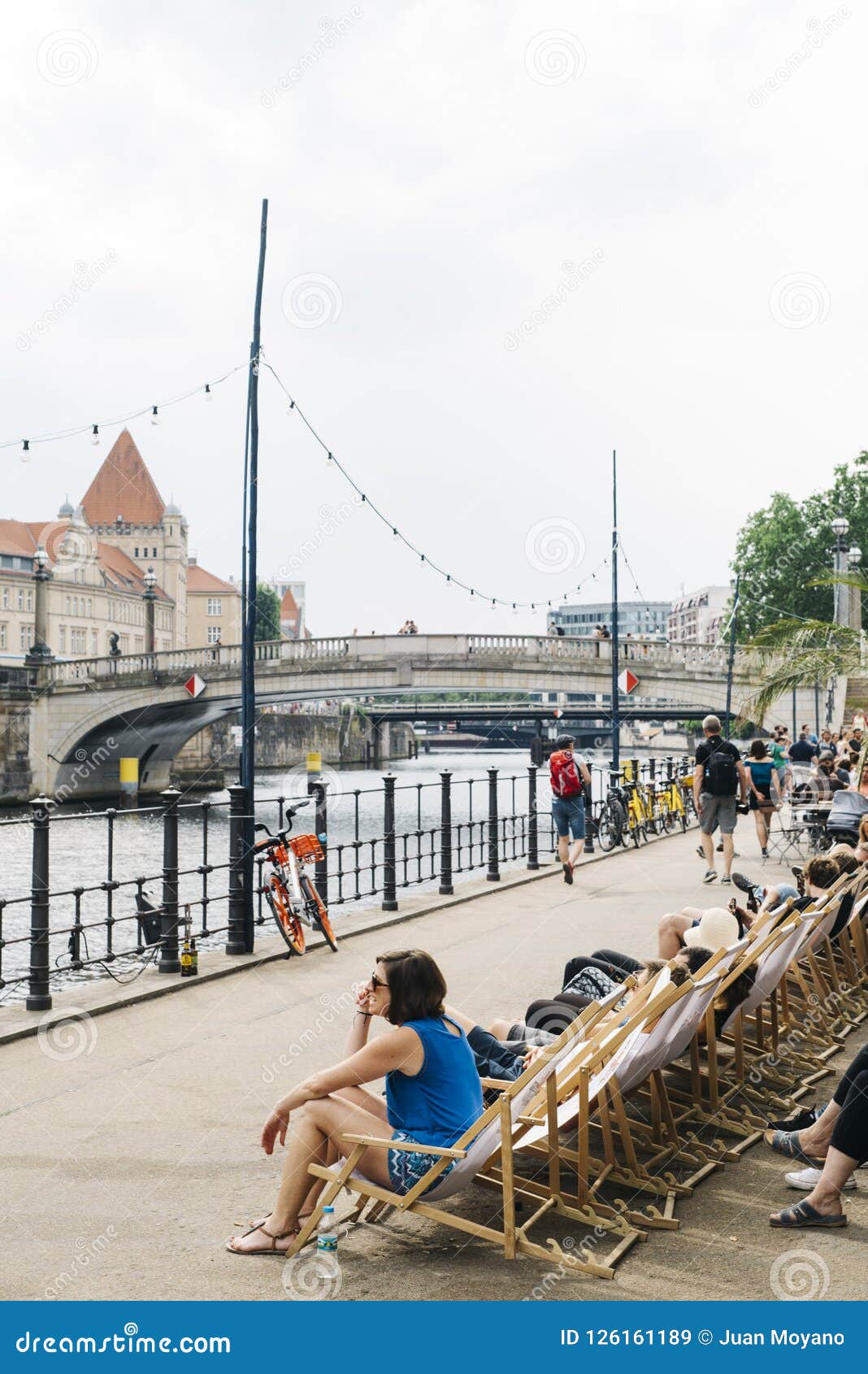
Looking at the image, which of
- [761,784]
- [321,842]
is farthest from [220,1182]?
[761,784]

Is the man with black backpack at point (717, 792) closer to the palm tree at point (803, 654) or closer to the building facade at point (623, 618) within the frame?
the palm tree at point (803, 654)

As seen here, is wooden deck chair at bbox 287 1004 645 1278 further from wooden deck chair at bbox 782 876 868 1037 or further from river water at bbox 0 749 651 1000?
river water at bbox 0 749 651 1000

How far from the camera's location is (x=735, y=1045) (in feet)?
17.4

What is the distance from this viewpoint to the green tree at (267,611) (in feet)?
287

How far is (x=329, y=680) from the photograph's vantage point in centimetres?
4072

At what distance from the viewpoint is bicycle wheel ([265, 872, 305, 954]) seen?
9.09m

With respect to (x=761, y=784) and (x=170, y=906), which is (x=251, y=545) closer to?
(x=170, y=906)

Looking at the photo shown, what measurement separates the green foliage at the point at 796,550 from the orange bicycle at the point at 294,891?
144 ft

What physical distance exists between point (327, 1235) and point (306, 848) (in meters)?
6.51

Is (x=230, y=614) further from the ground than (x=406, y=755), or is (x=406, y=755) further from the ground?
(x=230, y=614)

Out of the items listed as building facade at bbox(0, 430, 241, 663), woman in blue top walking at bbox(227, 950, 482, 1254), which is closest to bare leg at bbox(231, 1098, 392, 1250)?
woman in blue top walking at bbox(227, 950, 482, 1254)

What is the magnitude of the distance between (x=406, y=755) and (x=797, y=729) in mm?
51569

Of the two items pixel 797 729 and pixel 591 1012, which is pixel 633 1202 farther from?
pixel 797 729
